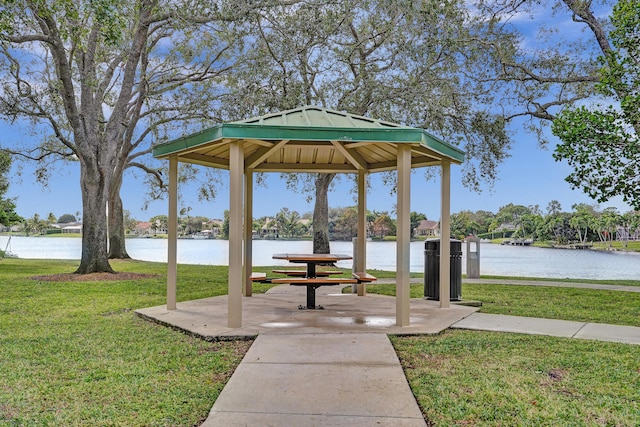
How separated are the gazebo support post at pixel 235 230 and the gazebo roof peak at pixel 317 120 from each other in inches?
20.0

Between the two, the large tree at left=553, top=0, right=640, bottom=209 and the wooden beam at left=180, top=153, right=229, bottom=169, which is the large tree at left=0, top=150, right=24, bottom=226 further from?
the large tree at left=553, top=0, right=640, bottom=209

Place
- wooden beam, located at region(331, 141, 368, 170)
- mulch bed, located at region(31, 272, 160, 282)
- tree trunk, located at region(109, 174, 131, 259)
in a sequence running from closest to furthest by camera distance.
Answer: wooden beam, located at region(331, 141, 368, 170)
mulch bed, located at region(31, 272, 160, 282)
tree trunk, located at region(109, 174, 131, 259)

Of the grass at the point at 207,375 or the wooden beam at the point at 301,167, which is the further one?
the wooden beam at the point at 301,167

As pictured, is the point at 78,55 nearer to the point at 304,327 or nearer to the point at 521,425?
the point at 304,327

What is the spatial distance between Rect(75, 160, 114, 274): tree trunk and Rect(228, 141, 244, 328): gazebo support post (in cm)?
1078

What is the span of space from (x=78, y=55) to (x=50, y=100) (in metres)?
2.06

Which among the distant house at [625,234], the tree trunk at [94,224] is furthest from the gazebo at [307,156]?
the distant house at [625,234]

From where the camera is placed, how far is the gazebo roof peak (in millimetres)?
6797

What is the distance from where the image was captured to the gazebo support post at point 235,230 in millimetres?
6422

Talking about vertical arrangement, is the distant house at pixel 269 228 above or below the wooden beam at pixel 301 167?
below

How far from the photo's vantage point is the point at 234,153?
6.50 metres

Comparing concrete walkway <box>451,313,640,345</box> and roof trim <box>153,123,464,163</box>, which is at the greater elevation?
roof trim <box>153,123,464,163</box>

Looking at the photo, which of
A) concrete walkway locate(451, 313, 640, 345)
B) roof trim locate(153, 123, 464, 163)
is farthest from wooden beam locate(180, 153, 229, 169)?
concrete walkway locate(451, 313, 640, 345)

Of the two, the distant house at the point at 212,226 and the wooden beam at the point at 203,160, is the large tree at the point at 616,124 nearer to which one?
the wooden beam at the point at 203,160
